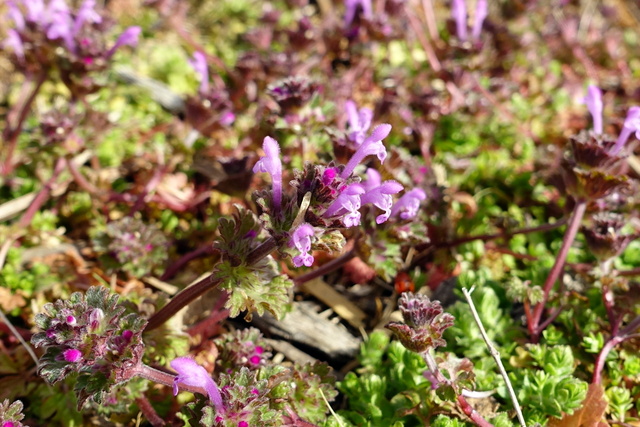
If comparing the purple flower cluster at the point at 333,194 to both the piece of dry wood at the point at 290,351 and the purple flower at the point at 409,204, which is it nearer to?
the purple flower at the point at 409,204

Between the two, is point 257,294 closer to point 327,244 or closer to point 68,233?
point 327,244

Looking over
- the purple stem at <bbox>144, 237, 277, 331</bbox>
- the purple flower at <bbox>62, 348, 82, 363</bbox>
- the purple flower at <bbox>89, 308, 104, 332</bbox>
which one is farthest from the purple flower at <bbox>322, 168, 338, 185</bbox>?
the purple flower at <bbox>62, 348, 82, 363</bbox>

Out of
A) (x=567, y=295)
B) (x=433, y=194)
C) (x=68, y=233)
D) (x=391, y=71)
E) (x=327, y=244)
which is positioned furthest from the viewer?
→ (x=391, y=71)

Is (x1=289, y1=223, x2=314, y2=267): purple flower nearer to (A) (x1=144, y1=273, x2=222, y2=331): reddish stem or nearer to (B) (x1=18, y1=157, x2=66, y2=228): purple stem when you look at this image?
(A) (x1=144, y1=273, x2=222, y2=331): reddish stem

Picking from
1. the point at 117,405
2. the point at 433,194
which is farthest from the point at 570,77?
→ the point at 117,405

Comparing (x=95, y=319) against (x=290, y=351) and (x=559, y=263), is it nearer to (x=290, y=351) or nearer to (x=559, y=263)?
(x=290, y=351)

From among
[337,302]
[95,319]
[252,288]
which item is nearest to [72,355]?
[95,319]

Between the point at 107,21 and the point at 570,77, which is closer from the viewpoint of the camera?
the point at 107,21
